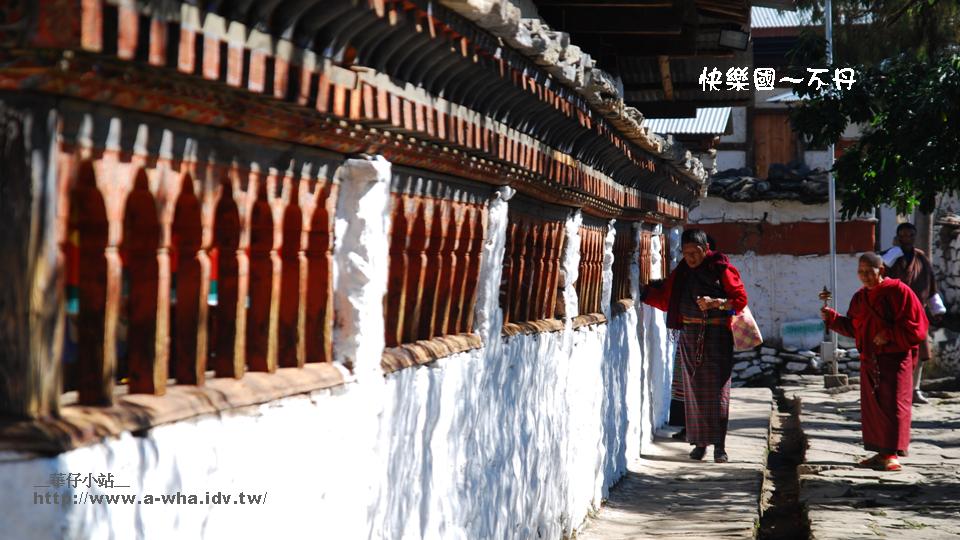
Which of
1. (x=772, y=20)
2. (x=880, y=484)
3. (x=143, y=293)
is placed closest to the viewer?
(x=143, y=293)

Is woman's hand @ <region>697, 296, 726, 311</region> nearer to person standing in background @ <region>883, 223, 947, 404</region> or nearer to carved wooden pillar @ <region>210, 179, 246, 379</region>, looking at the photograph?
person standing in background @ <region>883, 223, 947, 404</region>

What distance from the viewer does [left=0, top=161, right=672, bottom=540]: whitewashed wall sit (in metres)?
2.35

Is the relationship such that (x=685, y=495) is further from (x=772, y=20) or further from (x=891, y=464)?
(x=772, y=20)

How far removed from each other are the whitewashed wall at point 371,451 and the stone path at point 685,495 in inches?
16.1

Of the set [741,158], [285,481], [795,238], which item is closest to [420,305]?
[285,481]

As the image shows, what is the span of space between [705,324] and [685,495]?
120 centimetres

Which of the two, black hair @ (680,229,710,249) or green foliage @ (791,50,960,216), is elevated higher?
green foliage @ (791,50,960,216)

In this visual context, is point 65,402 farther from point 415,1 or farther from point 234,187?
point 415,1

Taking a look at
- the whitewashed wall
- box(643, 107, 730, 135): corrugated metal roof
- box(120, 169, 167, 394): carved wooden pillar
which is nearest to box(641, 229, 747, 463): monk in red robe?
the whitewashed wall

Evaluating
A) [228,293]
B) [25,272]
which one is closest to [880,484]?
A: [228,293]

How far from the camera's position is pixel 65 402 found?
2361 mm

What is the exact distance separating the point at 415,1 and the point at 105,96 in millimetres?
1400

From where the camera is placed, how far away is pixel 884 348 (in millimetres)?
8797

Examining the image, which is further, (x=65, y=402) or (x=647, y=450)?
(x=647, y=450)
